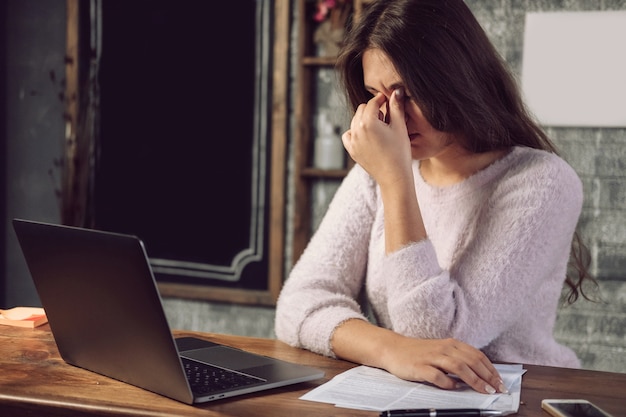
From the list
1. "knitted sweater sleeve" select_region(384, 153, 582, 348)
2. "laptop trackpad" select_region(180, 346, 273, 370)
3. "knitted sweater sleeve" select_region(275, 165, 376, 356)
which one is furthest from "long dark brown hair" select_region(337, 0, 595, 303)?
"laptop trackpad" select_region(180, 346, 273, 370)

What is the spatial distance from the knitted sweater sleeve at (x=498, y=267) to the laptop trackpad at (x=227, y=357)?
300 mm

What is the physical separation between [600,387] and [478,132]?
0.57 metres

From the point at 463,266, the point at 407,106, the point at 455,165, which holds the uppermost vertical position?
the point at 407,106

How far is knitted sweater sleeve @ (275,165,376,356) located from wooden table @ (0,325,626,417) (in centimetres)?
7

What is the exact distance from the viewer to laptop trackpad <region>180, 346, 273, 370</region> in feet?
4.09

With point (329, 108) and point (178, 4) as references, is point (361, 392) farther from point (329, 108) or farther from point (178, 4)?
point (178, 4)

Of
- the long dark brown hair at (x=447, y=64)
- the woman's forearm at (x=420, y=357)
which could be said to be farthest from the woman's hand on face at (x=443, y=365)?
the long dark brown hair at (x=447, y=64)

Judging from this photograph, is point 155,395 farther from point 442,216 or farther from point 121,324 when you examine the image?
point 442,216

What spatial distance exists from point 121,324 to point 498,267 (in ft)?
2.26

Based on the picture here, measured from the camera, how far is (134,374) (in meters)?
1.14

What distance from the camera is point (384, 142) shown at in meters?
1.53

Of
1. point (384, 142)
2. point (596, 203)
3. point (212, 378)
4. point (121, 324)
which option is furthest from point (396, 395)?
point (596, 203)

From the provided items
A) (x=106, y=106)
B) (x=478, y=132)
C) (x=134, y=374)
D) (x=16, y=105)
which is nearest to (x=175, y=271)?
(x=106, y=106)

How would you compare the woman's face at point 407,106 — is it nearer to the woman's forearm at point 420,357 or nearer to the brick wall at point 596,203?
the woman's forearm at point 420,357
